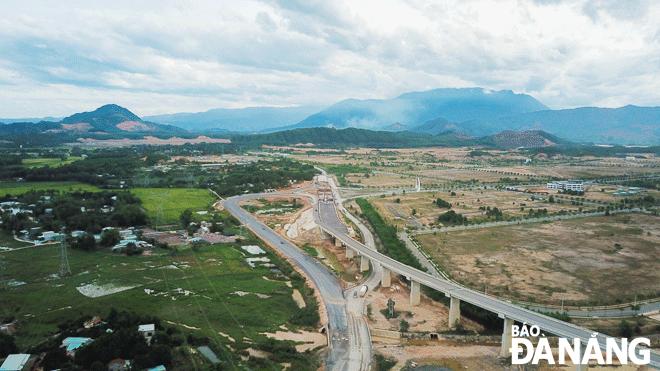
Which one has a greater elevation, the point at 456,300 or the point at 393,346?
the point at 456,300

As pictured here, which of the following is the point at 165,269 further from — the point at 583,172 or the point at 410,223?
the point at 583,172

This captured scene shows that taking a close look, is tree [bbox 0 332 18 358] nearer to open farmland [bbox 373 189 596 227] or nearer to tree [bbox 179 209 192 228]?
tree [bbox 179 209 192 228]

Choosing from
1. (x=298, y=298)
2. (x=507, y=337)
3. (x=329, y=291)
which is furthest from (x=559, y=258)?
(x=298, y=298)

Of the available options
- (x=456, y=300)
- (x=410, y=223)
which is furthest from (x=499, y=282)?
(x=410, y=223)

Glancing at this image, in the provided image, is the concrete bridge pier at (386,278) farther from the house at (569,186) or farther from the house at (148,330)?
the house at (569,186)

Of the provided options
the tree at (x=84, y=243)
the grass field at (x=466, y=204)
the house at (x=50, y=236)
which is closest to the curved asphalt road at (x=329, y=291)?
the grass field at (x=466, y=204)

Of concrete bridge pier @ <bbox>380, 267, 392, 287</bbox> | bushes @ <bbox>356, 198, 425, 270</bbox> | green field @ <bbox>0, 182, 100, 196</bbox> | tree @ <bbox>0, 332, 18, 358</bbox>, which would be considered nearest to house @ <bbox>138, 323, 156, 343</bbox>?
tree @ <bbox>0, 332, 18, 358</bbox>
